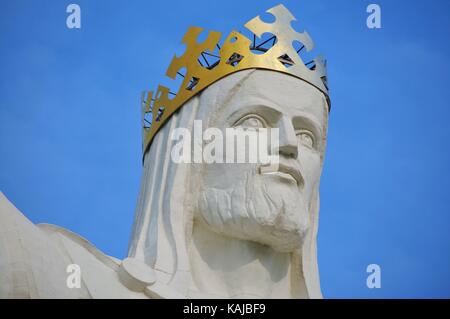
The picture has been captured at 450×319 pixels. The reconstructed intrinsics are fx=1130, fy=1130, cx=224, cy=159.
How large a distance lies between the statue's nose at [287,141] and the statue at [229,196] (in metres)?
0.01

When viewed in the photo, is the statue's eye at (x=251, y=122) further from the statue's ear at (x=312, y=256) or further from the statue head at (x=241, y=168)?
the statue's ear at (x=312, y=256)

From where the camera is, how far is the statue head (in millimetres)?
11227

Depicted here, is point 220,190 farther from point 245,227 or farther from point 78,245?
point 78,245

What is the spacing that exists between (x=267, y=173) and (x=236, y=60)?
1460mm

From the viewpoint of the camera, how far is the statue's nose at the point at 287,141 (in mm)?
11453

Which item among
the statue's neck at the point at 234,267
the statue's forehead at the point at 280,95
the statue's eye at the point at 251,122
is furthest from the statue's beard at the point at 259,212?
the statue's forehead at the point at 280,95

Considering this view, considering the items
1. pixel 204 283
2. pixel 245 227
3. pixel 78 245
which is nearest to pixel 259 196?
pixel 245 227

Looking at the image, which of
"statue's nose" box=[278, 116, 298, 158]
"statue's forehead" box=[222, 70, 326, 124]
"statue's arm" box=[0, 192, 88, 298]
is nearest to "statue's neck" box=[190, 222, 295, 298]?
"statue's nose" box=[278, 116, 298, 158]

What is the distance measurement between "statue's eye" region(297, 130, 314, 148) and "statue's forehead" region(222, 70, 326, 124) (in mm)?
170

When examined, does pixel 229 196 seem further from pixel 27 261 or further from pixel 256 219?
pixel 27 261

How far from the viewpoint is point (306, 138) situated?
12016mm

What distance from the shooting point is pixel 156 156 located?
1222cm

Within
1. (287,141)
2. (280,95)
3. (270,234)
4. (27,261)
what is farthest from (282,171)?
(27,261)

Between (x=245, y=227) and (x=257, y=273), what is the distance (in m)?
0.52
